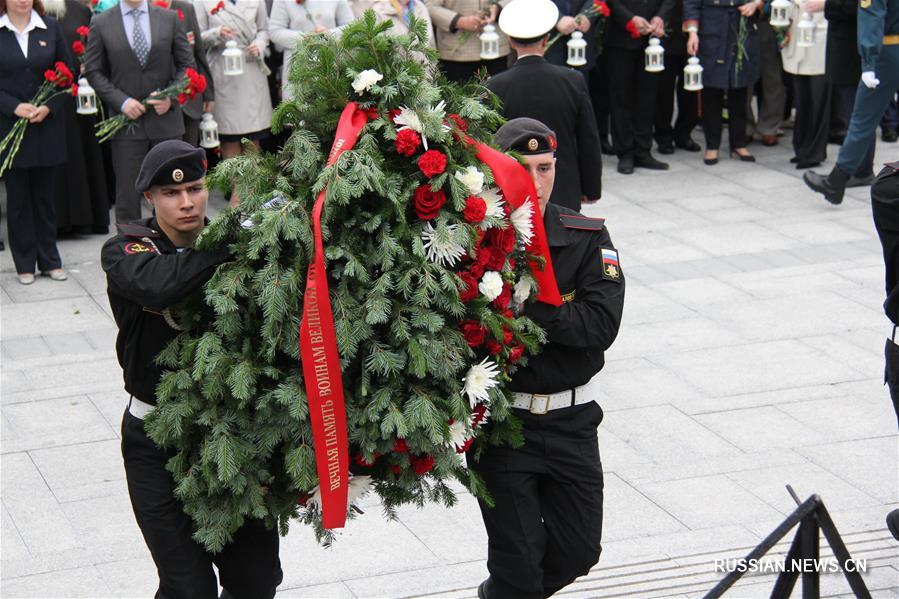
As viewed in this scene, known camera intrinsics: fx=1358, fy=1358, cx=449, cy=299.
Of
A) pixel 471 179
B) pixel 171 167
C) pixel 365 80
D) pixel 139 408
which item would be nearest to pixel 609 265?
pixel 471 179

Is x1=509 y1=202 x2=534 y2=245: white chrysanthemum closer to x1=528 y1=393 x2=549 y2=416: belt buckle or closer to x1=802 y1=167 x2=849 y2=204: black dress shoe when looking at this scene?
x1=528 y1=393 x2=549 y2=416: belt buckle

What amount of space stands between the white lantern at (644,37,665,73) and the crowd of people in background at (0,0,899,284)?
134 millimetres

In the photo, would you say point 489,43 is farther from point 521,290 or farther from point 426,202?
point 426,202

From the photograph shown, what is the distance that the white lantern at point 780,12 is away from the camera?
448 inches

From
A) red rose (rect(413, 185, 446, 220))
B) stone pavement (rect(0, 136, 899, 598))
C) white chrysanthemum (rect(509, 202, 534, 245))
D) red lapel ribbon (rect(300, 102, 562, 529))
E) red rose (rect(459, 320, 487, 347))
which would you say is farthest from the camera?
stone pavement (rect(0, 136, 899, 598))

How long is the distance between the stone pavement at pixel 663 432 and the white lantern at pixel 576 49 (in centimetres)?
178

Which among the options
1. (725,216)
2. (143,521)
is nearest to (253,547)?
(143,521)

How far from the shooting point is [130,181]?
9.55 meters

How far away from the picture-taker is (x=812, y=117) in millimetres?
11875

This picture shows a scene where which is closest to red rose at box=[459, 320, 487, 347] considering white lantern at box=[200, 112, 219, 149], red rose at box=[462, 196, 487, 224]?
red rose at box=[462, 196, 487, 224]

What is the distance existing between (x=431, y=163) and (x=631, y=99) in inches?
330

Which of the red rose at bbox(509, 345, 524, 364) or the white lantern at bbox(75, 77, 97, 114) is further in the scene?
the white lantern at bbox(75, 77, 97, 114)

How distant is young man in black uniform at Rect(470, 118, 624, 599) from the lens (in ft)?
15.0

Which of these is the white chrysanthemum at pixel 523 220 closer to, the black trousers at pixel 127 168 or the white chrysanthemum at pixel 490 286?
the white chrysanthemum at pixel 490 286
